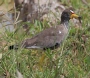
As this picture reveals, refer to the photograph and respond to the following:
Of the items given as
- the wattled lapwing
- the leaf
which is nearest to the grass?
the wattled lapwing

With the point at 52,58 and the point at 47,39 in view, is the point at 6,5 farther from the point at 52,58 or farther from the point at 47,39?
the point at 47,39

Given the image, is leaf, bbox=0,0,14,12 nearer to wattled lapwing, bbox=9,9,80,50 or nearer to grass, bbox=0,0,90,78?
grass, bbox=0,0,90,78

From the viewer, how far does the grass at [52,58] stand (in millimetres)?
5633

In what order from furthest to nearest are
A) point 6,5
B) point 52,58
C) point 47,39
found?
1. point 47,39
2. point 52,58
3. point 6,5

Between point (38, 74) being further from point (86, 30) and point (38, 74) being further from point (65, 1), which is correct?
point (65, 1)

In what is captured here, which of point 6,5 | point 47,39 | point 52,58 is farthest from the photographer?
point 47,39

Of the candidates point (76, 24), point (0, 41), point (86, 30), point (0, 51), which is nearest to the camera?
point (0, 51)

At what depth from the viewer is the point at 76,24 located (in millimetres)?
8586

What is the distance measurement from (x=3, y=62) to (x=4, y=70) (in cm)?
12

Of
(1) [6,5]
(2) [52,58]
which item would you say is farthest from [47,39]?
(1) [6,5]

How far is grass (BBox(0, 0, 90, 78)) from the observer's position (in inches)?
222

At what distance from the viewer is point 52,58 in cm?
611

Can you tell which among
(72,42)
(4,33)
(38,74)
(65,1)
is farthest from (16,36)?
(65,1)

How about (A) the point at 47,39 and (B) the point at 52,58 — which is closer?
(B) the point at 52,58
